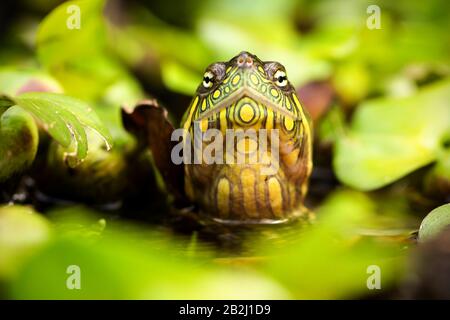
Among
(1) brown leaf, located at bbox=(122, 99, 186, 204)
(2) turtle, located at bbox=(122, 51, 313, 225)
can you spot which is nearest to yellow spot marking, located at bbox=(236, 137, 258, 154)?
(2) turtle, located at bbox=(122, 51, 313, 225)

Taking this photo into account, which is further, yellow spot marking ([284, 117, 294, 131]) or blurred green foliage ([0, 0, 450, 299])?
yellow spot marking ([284, 117, 294, 131])

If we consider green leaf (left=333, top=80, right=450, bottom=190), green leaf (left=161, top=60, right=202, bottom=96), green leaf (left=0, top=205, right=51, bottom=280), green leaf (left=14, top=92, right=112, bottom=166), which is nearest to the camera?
green leaf (left=0, top=205, right=51, bottom=280)

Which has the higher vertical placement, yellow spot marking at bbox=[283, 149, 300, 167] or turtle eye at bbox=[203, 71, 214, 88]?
turtle eye at bbox=[203, 71, 214, 88]

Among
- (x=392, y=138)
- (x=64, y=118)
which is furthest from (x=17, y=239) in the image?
(x=392, y=138)

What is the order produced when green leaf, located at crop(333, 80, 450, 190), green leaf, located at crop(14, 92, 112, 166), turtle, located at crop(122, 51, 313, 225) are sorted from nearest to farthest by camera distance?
green leaf, located at crop(14, 92, 112, 166)
turtle, located at crop(122, 51, 313, 225)
green leaf, located at crop(333, 80, 450, 190)

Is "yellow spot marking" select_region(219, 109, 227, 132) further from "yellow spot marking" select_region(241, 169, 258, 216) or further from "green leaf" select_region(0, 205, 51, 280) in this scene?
"green leaf" select_region(0, 205, 51, 280)

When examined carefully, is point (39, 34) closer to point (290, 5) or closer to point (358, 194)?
point (358, 194)

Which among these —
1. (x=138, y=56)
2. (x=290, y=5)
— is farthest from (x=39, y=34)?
(x=290, y=5)
